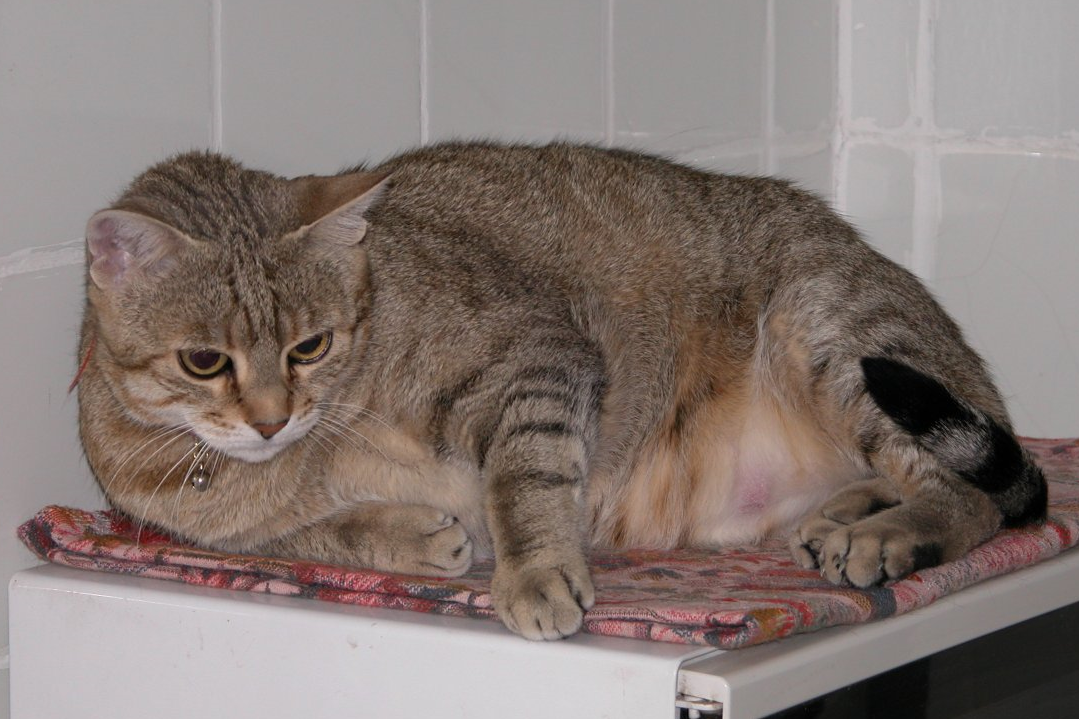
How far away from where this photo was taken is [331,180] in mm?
1425

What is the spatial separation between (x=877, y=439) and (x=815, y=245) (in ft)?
0.98

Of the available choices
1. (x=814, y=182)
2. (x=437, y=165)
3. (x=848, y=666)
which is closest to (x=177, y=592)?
(x=848, y=666)

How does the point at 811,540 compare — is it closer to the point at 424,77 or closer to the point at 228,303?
the point at 228,303

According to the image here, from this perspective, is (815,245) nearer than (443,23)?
Yes

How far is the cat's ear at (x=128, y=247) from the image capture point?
3.99 feet

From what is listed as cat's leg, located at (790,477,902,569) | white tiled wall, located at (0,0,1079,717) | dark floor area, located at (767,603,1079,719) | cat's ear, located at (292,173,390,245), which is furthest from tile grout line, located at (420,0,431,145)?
dark floor area, located at (767,603,1079,719)

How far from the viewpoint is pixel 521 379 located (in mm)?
1394

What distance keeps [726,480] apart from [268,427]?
61 centimetres

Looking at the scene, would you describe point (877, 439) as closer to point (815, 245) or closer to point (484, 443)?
point (815, 245)

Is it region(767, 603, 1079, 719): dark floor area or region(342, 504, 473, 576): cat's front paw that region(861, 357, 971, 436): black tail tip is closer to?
region(767, 603, 1079, 719): dark floor area

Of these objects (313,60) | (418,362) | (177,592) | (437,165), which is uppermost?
(313,60)

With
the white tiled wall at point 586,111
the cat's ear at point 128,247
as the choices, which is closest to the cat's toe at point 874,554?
the cat's ear at point 128,247

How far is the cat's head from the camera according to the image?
127cm

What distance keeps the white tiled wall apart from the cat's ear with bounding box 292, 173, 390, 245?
27 cm
